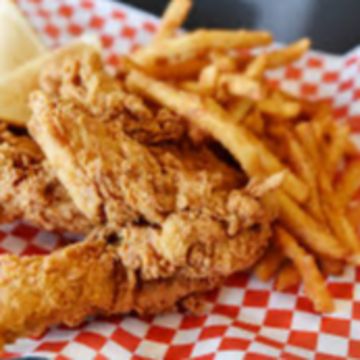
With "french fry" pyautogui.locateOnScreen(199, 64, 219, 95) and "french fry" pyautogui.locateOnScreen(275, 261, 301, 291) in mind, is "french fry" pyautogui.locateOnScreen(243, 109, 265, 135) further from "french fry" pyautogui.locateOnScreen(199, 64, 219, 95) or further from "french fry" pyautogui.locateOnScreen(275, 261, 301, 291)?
"french fry" pyautogui.locateOnScreen(275, 261, 301, 291)

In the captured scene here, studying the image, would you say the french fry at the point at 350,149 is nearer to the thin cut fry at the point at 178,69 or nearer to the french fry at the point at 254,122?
the french fry at the point at 254,122

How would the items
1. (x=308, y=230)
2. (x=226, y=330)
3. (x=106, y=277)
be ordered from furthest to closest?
(x=308, y=230) < (x=226, y=330) < (x=106, y=277)

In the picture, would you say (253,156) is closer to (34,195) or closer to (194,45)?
(194,45)

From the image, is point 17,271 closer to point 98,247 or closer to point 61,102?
point 98,247

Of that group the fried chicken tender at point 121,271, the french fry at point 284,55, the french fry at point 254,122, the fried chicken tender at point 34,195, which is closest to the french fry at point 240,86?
the french fry at point 254,122

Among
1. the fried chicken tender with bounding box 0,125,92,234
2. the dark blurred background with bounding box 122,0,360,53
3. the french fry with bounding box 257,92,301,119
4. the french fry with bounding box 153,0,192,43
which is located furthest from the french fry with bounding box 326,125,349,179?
the dark blurred background with bounding box 122,0,360,53

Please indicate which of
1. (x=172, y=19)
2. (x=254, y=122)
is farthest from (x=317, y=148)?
(x=172, y=19)
